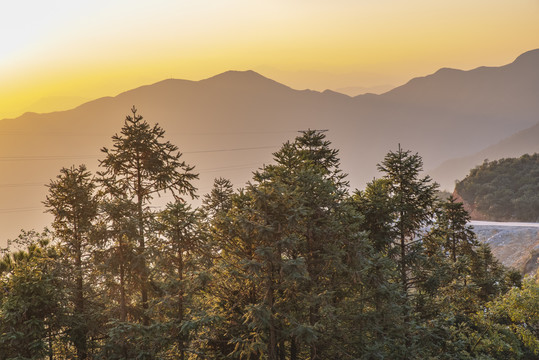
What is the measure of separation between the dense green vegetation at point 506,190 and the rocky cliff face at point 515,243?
857 cm

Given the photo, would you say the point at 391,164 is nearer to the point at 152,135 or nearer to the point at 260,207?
the point at 260,207

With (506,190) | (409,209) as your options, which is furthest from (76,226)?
(506,190)

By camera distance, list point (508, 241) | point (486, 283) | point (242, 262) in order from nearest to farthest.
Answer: point (242, 262) → point (486, 283) → point (508, 241)

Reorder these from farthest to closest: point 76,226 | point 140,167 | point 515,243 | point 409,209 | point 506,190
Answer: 1. point 506,190
2. point 515,243
3. point 409,209
4. point 140,167
5. point 76,226

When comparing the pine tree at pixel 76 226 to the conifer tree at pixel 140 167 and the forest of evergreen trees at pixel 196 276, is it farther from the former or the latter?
the conifer tree at pixel 140 167

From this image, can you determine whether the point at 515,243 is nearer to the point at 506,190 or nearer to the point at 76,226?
the point at 506,190

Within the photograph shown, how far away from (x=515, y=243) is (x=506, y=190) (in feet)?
55.2

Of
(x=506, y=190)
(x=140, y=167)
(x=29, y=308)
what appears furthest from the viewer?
(x=506, y=190)

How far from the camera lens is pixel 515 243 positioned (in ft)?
170

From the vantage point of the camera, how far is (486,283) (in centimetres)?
2958

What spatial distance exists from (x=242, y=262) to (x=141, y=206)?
21.5ft

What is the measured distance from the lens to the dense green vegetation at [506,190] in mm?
63469

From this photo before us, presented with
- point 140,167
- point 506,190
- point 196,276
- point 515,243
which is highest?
point 140,167

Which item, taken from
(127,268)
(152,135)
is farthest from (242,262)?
(152,135)
